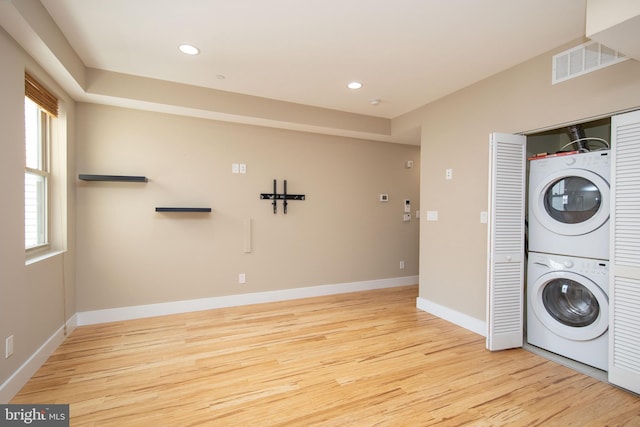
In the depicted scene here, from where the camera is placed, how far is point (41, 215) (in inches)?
109

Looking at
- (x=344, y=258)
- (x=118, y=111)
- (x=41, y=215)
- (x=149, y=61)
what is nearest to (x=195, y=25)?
A: (x=149, y=61)

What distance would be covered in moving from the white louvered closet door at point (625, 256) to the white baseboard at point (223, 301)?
300 centimetres

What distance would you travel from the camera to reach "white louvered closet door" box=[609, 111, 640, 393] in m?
2.04

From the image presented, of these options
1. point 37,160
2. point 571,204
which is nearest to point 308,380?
point 571,204

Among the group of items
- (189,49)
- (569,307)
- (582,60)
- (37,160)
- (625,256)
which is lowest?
(569,307)

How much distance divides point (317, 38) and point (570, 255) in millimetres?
2796

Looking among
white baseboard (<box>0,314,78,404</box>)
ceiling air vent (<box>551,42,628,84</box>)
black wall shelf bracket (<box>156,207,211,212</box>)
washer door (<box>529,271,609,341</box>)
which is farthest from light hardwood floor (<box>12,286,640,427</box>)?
ceiling air vent (<box>551,42,628,84</box>)

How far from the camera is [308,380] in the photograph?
2.25 metres

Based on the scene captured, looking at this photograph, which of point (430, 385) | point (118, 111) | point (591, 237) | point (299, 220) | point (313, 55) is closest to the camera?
point (430, 385)

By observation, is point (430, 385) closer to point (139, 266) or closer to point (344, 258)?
point (344, 258)

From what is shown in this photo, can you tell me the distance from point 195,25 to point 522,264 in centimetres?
350

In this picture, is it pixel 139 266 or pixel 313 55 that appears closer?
pixel 313 55

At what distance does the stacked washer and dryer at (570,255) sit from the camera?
2.34 metres

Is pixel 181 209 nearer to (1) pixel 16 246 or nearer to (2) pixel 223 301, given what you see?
(2) pixel 223 301
